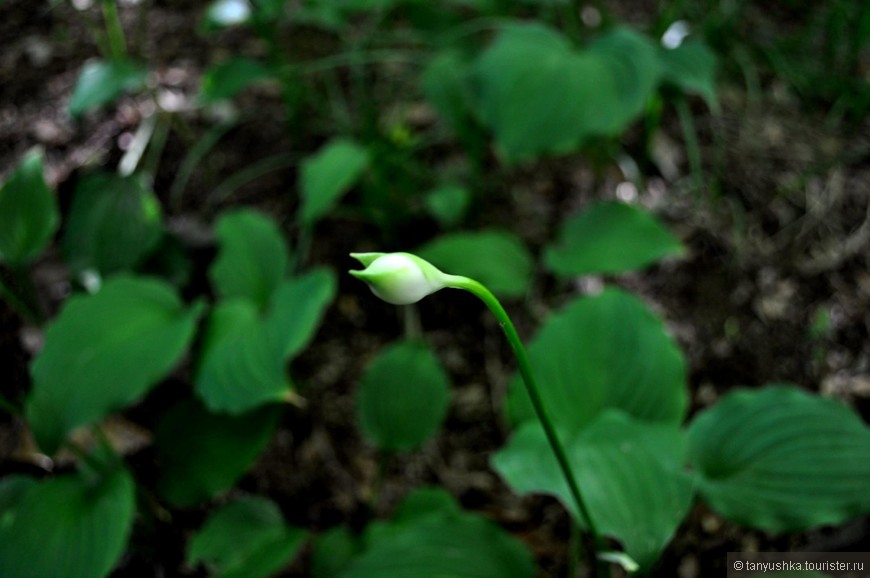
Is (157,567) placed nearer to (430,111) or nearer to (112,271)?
(112,271)

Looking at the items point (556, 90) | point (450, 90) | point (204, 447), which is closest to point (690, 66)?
point (556, 90)

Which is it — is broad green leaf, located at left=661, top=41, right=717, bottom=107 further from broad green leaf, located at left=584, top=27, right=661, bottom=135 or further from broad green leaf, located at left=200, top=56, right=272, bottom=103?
broad green leaf, located at left=200, top=56, right=272, bottom=103

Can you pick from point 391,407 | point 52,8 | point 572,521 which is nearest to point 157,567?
point 391,407

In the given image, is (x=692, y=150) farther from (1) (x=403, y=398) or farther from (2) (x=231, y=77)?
(2) (x=231, y=77)

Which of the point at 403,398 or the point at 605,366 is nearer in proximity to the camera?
the point at 605,366

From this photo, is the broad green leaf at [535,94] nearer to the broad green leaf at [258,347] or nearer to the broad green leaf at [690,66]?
the broad green leaf at [690,66]

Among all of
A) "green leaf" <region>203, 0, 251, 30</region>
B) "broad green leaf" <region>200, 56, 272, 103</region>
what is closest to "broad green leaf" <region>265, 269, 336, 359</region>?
"broad green leaf" <region>200, 56, 272, 103</region>

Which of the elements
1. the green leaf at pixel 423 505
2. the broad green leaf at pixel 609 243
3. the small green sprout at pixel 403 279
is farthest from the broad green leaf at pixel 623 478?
the broad green leaf at pixel 609 243
